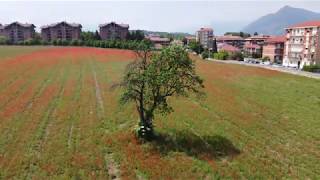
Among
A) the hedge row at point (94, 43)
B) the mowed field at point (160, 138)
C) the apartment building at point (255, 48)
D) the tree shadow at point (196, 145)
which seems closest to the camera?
the mowed field at point (160, 138)

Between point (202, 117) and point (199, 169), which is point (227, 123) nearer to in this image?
point (202, 117)

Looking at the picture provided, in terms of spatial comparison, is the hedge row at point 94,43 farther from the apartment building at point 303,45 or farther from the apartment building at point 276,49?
the apartment building at point 303,45

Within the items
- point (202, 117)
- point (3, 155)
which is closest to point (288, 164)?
point (202, 117)

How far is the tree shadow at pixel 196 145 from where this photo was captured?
2266cm

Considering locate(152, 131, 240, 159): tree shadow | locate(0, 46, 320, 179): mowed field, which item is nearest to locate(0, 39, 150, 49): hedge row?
locate(0, 46, 320, 179): mowed field

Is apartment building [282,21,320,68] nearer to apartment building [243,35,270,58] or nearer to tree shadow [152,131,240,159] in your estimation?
apartment building [243,35,270,58]

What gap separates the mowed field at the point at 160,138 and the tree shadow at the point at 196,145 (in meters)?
0.06

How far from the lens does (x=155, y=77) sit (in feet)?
76.6

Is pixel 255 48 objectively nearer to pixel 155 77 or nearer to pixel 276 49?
pixel 276 49

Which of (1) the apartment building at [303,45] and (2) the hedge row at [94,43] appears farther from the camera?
(2) the hedge row at [94,43]

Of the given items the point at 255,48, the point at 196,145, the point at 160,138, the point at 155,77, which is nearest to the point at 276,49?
the point at 255,48

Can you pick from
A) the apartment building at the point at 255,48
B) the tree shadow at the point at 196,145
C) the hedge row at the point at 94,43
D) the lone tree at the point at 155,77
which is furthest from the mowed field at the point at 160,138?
the apartment building at the point at 255,48

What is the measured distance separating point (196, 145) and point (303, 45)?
102051mm

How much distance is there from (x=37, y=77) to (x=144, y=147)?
1467 inches
